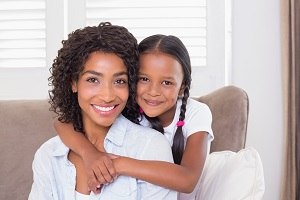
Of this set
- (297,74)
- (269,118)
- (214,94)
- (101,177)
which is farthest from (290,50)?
(101,177)

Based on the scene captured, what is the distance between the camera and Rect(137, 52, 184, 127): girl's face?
5.60 ft

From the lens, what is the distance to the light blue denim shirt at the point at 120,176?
4.82 feet

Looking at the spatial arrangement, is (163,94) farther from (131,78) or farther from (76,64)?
(76,64)

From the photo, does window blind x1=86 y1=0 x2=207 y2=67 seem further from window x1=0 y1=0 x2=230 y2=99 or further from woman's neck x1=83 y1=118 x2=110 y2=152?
woman's neck x1=83 y1=118 x2=110 y2=152

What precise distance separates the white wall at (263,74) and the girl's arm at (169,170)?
1.36 metres

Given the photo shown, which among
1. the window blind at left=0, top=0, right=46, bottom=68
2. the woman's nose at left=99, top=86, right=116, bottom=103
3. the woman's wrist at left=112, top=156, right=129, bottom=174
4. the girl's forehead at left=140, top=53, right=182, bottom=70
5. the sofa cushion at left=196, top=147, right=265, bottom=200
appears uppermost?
the window blind at left=0, top=0, right=46, bottom=68

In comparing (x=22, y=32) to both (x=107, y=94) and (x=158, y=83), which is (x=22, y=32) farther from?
(x=107, y=94)

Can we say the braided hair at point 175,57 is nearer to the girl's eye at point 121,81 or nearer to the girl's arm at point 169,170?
the girl's arm at point 169,170

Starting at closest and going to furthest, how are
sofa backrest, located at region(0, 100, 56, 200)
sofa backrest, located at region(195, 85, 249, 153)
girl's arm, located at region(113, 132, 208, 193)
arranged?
girl's arm, located at region(113, 132, 208, 193) < sofa backrest, located at region(195, 85, 249, 153) < sofa backrest, located at region(0, 100, 56, 200)

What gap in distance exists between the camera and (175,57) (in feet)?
5.81

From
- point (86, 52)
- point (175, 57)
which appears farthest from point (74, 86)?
point (175, 57)

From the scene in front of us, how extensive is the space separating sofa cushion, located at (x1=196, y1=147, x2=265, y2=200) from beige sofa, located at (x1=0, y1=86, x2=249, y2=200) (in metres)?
0.22

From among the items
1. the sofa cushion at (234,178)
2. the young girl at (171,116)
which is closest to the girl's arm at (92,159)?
the young girl at (171,116)

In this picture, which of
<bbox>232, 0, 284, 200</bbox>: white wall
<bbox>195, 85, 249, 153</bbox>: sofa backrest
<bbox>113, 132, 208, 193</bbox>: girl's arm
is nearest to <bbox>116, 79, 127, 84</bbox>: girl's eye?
<bbox>113, 132, 208, 193</bbox>: girl's arm
